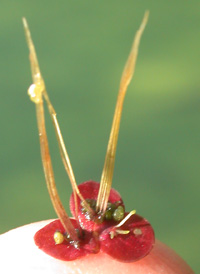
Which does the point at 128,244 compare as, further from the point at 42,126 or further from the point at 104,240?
the point at 42,126

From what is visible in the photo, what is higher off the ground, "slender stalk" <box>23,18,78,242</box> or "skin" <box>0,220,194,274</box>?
"slender stalk" <box>23,18,78,242</box>

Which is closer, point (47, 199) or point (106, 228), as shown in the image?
point (106, 228)

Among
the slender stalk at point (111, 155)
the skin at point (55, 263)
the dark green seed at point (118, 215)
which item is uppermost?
the slender stalk at point (111, 155)

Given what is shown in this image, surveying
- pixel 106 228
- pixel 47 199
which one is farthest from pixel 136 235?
pixel 47 199

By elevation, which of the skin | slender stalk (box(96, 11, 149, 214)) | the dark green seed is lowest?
the skin

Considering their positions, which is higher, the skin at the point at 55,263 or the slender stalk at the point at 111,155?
the slender stalk at the point at 111,155

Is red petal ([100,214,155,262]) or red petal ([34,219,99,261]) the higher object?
Result: red petal ([34,219,99,261])

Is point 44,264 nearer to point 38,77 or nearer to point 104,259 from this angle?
point 104,259
